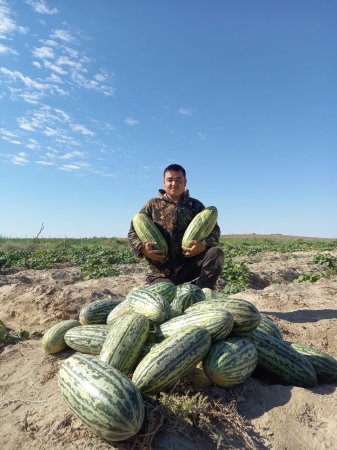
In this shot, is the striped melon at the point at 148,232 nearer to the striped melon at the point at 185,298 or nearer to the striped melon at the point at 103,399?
the striped melon at the point at 185,298

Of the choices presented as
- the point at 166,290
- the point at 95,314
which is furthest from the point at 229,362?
the point at 95,314

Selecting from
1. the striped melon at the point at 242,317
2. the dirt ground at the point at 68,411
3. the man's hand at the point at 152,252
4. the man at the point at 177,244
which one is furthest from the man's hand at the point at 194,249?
the striped melon at the point at 242,317

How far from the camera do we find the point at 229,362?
318cm

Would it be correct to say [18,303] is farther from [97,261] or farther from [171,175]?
[97,261]

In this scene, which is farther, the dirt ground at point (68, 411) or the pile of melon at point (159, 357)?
the dirt ground at point (68, 411)

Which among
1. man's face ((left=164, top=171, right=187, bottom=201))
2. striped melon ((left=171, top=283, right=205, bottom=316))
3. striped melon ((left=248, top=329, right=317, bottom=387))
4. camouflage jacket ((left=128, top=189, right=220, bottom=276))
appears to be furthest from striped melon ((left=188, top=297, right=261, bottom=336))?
man's face ((left=164, top=171, right=187, bottom=201))

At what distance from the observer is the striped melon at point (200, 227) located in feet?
20.6

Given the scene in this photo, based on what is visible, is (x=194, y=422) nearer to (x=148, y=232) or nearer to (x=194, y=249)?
(x=194, y=249)

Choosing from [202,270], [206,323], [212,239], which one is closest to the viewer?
[206,323]

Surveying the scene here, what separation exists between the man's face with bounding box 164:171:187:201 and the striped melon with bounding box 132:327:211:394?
12.2ft

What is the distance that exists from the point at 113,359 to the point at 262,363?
4.60 ft

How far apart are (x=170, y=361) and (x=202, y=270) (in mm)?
3461

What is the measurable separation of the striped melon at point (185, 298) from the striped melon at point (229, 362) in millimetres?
936

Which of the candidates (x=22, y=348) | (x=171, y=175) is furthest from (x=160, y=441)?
(x=171, y=175)
